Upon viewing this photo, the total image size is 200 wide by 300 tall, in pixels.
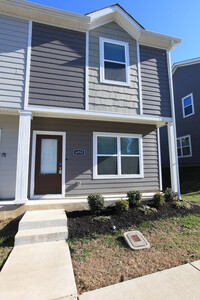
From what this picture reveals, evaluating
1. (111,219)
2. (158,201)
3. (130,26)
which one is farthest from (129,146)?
(130,26)

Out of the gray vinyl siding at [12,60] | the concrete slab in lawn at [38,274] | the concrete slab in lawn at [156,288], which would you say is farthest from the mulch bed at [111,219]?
the gray vinyl siding at [12,60]

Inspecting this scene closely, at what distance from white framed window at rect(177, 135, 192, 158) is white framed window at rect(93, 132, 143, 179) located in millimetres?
7183

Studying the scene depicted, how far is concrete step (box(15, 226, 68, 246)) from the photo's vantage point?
10.0 feet

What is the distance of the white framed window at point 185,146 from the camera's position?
37.4ft

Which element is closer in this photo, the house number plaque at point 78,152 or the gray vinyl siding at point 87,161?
the gray vinyl siding at point 87,161

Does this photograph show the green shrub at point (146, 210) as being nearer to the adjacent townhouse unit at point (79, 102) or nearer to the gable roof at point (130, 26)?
the adjacent townhouse unit at point (79, 102)

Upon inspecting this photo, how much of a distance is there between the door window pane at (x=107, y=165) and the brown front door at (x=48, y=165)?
131cm

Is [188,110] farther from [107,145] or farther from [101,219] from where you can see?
[101,219]

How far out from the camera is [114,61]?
5.51 m

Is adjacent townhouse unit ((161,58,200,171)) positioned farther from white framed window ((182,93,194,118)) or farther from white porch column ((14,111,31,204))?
white porch column ((14,111,31,204))

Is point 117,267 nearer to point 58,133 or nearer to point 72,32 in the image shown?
point 58,133

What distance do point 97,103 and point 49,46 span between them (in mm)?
2175

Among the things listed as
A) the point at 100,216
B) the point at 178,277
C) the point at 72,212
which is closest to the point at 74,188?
the point at 72,212

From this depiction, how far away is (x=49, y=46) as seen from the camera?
483 cm
